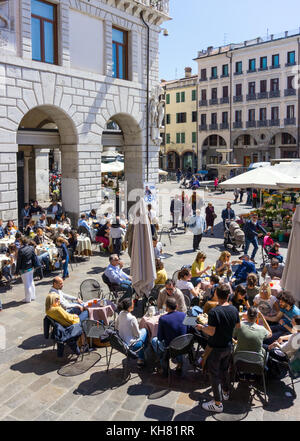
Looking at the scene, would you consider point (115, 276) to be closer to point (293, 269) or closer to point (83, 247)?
point (293, 269)

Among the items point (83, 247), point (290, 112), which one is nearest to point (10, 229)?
point (83, 247)

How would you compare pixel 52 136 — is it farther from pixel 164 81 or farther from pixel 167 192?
pixel 164 81

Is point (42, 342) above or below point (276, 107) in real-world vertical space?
below

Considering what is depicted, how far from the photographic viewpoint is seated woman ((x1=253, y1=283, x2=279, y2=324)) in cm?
735

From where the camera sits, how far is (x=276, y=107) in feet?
152

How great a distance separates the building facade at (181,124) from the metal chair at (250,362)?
159 ft

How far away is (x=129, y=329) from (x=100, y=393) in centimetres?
107

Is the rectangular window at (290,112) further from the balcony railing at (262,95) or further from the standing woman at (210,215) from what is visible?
the standing woman at (210,215)

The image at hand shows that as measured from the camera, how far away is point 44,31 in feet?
54.9

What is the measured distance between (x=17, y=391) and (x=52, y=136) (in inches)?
551

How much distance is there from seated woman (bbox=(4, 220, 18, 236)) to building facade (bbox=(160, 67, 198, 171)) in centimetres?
4041

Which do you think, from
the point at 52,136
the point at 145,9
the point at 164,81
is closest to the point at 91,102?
the point at 52,136

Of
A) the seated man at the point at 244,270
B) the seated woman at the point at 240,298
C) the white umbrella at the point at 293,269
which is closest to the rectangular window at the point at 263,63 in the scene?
the seated man at the point at 244,270

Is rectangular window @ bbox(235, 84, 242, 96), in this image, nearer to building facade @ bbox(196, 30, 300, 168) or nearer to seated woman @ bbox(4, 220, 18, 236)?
building facade @ bbox(196, 30, 300, 168)
